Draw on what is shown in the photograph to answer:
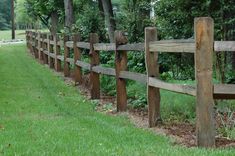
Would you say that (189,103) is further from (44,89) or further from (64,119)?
(44,89)

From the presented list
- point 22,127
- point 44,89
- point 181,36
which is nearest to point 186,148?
point 22,127

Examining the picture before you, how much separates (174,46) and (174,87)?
56 centimetres

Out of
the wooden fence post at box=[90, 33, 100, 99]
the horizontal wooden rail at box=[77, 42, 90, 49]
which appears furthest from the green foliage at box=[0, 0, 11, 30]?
the wooden fence post at box=[90, 33, 100, 99]

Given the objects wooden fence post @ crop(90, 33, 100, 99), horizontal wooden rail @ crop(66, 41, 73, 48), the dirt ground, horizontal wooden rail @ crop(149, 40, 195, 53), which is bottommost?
the dirt ground

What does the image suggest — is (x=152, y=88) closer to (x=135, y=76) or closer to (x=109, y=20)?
(x=135, y=76)

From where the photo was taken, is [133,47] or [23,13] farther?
[23,13]

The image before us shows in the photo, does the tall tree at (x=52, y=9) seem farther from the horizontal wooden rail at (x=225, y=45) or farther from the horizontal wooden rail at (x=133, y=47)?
the horizontal wooden rail at (x=225, y=45)

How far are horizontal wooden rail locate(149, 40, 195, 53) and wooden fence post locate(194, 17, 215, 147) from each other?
0.24 m

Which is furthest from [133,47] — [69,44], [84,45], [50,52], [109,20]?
[50,52]

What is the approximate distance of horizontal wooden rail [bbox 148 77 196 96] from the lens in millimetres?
6523

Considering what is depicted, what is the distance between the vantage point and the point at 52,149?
6098 millimetres

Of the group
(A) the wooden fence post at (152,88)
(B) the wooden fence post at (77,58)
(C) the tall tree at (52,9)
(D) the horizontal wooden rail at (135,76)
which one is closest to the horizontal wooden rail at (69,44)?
(B) the wooden fence post at (77,58)

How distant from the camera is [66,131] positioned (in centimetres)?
744

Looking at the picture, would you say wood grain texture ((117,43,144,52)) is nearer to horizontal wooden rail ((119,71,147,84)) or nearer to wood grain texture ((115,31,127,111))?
wood grain texture ((115,31,127,111))
